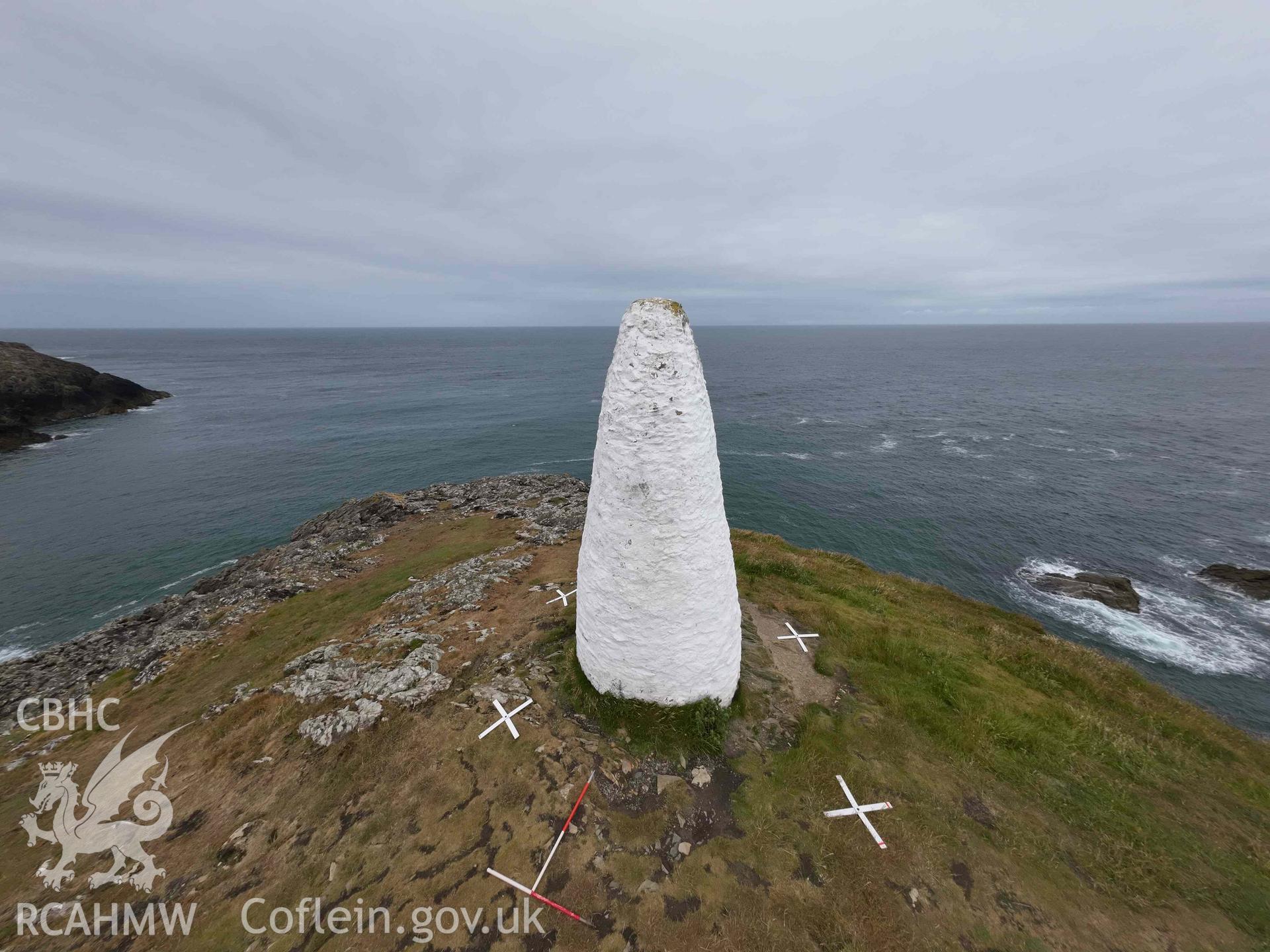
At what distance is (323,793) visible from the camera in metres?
10.1

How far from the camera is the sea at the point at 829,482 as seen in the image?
27.5 metres

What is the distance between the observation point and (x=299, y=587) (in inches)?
898

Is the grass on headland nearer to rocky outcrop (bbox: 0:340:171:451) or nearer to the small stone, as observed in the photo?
the small stone

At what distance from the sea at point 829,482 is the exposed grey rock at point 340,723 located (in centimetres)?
2489

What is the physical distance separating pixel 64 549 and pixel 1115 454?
95.8m

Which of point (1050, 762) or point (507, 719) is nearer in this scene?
point (507, 719)

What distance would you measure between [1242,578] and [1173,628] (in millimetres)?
8971

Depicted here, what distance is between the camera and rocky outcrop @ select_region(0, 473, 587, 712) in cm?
1806

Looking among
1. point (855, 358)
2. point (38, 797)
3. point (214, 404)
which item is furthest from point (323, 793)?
point (855, 358)

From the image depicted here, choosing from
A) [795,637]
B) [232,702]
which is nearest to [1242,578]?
[795,637]

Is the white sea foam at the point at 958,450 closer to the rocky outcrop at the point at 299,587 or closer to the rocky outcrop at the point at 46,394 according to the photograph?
the rocky outcrop at the point at 299,587

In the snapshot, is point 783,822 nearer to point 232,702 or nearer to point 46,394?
point 232,702

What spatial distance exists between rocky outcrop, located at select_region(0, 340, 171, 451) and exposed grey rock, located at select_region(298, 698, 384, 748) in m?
70.1

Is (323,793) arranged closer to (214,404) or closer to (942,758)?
(942,758)
